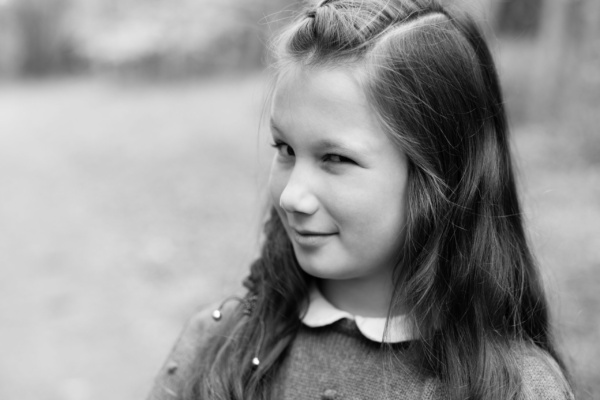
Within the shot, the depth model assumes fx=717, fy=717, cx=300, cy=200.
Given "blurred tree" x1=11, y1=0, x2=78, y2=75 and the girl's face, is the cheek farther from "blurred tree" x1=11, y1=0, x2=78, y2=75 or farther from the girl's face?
"blurred tree" x1=11, y1=0, x2=78, y2=75

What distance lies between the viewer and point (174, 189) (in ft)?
25.1

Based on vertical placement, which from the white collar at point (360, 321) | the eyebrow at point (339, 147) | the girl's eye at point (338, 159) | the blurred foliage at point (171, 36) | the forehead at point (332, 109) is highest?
the forehead at point (332, 109)

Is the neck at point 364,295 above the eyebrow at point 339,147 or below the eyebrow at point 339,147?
below

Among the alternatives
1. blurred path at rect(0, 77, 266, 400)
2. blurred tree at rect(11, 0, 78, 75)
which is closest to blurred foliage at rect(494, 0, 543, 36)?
blurred path at rect(0, 77, 266, 400)

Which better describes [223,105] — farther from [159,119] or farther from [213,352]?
[213,352]

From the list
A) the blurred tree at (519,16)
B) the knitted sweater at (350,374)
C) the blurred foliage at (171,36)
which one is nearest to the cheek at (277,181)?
the knitted sweater at (350,374)

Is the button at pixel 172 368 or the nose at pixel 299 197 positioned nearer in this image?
the nose at pixel 299 197

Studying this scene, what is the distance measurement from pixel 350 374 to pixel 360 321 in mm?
132

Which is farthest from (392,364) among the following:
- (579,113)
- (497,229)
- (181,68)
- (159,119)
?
(181,68)

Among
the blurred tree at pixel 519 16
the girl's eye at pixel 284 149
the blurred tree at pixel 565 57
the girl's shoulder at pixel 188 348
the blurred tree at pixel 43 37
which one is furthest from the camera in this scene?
the blurred tree at pixel 43 37

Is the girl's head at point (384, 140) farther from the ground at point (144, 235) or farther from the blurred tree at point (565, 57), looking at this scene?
the blurred tree at point (565, 57)

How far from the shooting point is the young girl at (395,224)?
162 centimetres

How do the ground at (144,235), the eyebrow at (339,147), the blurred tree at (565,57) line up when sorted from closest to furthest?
the eyebrow at (339,147), the ground at (144,235), the blurred tree at (565,57)

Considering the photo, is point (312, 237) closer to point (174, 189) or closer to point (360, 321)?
point (360, 321)
